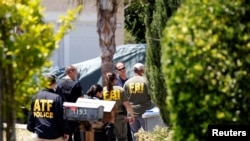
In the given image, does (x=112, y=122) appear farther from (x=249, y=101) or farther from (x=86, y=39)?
(x=86, y=39)

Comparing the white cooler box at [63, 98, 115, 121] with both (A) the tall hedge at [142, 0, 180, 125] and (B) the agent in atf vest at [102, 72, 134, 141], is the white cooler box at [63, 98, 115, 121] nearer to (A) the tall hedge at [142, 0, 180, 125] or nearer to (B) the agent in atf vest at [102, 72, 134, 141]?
(B) the agent in atf vest at [102, 72, 134, 141]

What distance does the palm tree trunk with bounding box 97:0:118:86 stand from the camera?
15.7 meters

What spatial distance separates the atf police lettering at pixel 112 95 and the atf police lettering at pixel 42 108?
1.42 m

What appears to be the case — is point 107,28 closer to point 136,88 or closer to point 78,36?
point 136,88

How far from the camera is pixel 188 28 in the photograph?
4.83 meters

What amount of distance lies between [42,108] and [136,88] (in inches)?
102

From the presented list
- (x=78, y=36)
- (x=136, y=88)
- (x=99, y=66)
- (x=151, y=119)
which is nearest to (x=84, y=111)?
(x=136, y=88)

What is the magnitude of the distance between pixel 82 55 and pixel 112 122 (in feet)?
41.9

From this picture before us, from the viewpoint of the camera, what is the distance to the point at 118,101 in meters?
11.0

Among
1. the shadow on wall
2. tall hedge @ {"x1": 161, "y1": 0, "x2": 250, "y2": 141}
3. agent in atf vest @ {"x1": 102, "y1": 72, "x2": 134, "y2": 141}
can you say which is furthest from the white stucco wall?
tall hedge @ {"x1": 161, "y1": 0, "x2": 250, "y2": 141}

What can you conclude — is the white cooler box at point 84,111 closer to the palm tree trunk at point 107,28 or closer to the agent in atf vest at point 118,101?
the agent in atf vest at point 118,101

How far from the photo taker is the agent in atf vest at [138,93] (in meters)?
11.9

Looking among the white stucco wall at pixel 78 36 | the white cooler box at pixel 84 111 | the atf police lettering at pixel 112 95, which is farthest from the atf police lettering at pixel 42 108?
the white stucco wall at pixel 78 36

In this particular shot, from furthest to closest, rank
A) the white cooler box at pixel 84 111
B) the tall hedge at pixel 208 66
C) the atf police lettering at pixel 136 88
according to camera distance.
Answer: the atf police lettering at pixel 136 88
the white cooler box at pixel 84 111
the tall hedge at pixel 208 66
